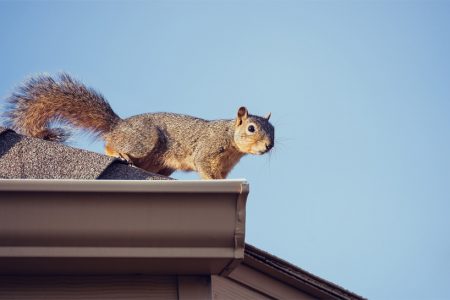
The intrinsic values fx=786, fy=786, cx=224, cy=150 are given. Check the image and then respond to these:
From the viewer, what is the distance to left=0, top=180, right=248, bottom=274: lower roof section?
6.69 ft

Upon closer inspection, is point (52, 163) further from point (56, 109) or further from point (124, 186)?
point (56, 109)

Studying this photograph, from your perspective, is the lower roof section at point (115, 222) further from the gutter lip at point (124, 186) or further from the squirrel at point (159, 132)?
the squirrel at point (159, 132)

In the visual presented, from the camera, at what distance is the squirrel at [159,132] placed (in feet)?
18.9

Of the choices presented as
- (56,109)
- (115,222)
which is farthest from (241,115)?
(115,222)

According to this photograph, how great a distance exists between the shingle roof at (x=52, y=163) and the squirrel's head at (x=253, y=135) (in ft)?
14.8

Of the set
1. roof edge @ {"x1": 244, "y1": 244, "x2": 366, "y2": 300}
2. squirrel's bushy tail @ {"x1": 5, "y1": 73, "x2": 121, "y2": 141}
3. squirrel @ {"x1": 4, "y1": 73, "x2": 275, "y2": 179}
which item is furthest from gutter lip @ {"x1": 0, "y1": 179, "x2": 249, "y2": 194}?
squirrel @ {"x1": 4, "y1": 73, "x2": 275, "y2": 179}

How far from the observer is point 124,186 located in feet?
6.72

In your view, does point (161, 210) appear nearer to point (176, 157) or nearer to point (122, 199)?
point (122, 199)

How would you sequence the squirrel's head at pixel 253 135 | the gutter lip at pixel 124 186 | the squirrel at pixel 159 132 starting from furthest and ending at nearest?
1. the squirrel's head at pixel 253 135
2. the squirrel at pixel 159 132
3. the gutter lip at pixel 124 186

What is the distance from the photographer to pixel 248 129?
707 centimetres

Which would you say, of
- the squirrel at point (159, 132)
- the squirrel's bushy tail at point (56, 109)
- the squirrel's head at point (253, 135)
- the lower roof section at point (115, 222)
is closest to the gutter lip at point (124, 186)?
the lower roof section at point (115, 222)

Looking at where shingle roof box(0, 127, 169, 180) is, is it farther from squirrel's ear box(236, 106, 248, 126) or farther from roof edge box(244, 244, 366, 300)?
squirrel's ear box(236, 106, 248, 126)

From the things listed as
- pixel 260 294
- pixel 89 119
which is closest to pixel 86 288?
pixel 260 294

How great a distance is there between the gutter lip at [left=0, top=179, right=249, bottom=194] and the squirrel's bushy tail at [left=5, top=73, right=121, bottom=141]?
247cm
